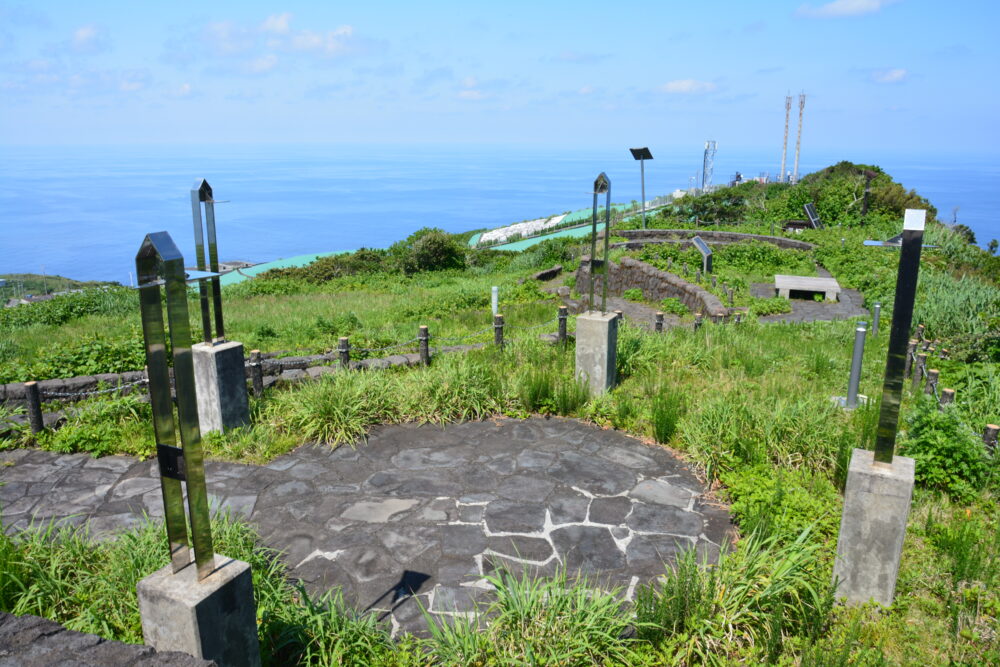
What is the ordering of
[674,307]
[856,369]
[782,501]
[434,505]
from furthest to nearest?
[674,307], [856,369], [434,505], [782,501]

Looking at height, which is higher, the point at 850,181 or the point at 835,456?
the point at 850,181

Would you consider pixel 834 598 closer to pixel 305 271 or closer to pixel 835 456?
pixel 835 456

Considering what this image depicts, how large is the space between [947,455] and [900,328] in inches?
102

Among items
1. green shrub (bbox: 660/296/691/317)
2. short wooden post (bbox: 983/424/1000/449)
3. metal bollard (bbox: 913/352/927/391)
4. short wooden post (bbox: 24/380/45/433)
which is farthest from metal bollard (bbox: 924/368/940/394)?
short wooden post (bbox: 24/380/45/433)

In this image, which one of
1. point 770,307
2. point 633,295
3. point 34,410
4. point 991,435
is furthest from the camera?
point 633,295

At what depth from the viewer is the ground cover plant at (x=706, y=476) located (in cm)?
413

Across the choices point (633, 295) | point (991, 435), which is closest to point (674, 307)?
point (633, 295)

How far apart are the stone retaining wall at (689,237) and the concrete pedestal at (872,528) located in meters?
22.2

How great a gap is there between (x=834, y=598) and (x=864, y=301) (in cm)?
1557

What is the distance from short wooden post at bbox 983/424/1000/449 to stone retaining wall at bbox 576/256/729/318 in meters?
8.83

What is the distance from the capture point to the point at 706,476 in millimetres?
6523

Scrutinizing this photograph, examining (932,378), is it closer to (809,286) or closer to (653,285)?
(809,286)

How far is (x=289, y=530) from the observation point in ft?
18.6

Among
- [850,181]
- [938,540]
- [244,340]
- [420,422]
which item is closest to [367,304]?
[244,340]
